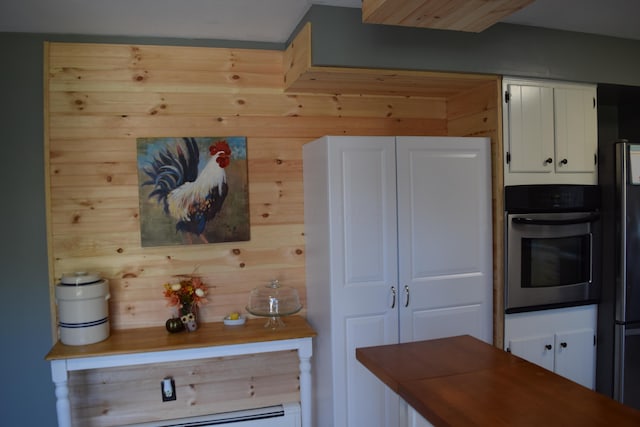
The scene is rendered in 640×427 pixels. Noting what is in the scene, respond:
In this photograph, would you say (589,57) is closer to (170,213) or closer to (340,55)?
(340,55)

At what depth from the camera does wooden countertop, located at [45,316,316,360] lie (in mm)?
2307

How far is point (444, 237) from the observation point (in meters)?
2.63

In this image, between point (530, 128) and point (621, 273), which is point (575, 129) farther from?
point (621, 273)

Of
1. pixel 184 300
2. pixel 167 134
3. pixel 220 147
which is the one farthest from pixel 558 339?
pixel 167 134

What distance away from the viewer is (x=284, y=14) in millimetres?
2406

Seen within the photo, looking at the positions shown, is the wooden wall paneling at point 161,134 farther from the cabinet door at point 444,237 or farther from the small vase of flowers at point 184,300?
the cabinet door at point 444,237

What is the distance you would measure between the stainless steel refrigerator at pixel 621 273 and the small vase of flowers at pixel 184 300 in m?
2.43

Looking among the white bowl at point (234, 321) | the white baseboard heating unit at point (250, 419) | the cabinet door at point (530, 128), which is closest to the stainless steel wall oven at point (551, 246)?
the cabinet door at point (530, 128)

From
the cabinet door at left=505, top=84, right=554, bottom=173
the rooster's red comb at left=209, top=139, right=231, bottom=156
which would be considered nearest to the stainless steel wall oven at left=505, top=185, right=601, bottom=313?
the cabinet door at left=505, top=84, right=554, bottom=173

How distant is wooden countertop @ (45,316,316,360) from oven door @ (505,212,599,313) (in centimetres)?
123

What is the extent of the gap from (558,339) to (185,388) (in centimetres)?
224

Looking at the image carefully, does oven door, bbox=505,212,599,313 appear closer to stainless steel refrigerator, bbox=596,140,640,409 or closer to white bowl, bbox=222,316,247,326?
stainless steel refrigerator, bbox=596,140,640,409

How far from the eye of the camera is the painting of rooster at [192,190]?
106 inches

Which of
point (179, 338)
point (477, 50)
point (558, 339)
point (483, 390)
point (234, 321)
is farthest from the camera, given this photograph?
point (558, 339)
